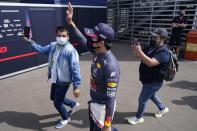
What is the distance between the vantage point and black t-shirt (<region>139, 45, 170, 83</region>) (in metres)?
3.86

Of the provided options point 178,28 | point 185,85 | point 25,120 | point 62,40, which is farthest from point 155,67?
point 178,28

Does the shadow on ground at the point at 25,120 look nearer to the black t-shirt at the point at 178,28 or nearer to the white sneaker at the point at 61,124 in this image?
the white sneaker at the point at 61,124

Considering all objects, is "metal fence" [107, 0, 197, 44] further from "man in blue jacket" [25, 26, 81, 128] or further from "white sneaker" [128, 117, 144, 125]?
"man in blue jacket" [25, 26, 81, 128]

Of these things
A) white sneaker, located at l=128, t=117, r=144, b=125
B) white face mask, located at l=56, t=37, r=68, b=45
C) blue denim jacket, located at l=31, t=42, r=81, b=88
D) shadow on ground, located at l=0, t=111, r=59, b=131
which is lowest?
shadow on ground, located at l=0, t=111, r=59, b=131

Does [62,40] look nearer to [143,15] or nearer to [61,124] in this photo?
[61,124]

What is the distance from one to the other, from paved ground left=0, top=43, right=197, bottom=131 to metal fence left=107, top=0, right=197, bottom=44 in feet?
16.7

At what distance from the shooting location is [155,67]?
4004 mm

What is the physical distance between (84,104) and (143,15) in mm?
9722

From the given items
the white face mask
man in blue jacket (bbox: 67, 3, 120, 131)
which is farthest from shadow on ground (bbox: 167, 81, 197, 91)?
man in blue jacket (bbox: 67, 3, 120, 131)

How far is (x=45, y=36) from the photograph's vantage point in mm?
8648

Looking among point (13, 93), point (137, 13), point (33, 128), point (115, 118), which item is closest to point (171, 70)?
point (115, 118)

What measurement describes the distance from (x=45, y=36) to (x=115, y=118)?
16.4ft

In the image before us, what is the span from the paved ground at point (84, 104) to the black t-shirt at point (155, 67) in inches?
42.6

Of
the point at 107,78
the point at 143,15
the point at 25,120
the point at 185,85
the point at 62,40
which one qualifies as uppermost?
the point at 143,15
